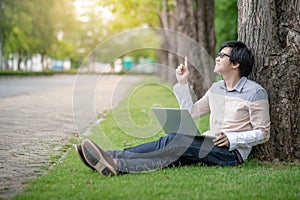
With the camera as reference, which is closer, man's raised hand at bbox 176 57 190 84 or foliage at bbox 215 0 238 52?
man's raised hand at bbox 176 57 190 84

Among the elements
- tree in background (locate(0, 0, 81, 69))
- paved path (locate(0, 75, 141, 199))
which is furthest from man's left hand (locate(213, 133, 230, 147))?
tree in background (locate(0, 0, 81, 69))

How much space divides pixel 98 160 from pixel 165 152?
66 centimetres

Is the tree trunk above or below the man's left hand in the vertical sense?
above

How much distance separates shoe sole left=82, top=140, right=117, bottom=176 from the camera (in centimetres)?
479

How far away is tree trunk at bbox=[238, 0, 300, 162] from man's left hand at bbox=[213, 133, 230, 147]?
79 cm

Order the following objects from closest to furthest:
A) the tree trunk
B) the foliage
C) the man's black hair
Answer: the man's black hair < the tree trunk < the foliage

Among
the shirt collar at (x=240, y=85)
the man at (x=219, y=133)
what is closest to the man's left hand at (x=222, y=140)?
the man at (x=219, y=133)

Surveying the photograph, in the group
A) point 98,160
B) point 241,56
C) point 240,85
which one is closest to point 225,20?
point 241,56

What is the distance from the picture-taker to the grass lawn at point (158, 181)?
4305mm

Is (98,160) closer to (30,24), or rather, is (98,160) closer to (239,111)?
(239,111)

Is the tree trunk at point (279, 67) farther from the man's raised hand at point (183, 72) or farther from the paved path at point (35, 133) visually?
the paved path at point (35, 133)

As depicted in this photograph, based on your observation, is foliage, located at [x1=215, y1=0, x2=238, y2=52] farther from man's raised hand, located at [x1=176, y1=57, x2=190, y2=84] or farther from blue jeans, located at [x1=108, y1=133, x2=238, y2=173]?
blue jeans, located at [x1=108, y1=133, x2=238, y2=173]

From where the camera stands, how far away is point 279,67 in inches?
226

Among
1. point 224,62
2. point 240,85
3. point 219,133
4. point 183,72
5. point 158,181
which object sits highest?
point 224,62
